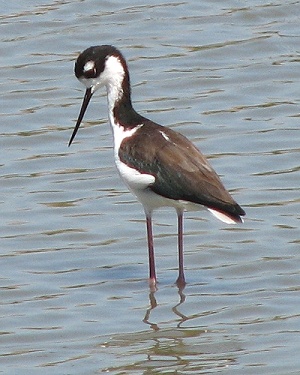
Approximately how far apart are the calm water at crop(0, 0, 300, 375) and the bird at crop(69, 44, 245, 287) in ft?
1.60

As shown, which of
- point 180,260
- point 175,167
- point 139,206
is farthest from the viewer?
point 139,206

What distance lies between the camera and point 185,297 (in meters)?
8.73

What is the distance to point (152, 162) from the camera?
887 centimetres

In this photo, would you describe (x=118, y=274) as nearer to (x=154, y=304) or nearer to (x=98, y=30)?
(x=154, y=304)

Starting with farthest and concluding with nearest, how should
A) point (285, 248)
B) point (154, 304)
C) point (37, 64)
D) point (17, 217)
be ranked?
point (37, 64) → point (17, 217) → point (285, 248) → point (154, 304)

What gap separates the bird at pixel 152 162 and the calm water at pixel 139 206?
488 mm

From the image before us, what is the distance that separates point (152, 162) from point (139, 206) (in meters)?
1.57

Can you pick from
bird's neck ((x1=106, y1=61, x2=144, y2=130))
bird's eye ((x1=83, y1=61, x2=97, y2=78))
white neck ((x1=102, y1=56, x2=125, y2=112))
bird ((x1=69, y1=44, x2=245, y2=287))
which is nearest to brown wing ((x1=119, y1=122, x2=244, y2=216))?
bird ((x1=69, y1=44, x2=245, y2=287))

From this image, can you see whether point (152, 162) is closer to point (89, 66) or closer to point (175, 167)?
point (175, 167)

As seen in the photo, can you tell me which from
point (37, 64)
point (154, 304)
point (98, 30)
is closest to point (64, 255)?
point (154, 304)

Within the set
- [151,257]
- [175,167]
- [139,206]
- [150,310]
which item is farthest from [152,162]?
[139,206]

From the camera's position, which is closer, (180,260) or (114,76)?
(180,260)

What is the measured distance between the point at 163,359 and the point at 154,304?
104 centimetres

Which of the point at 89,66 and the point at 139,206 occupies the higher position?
the point at 89,66
